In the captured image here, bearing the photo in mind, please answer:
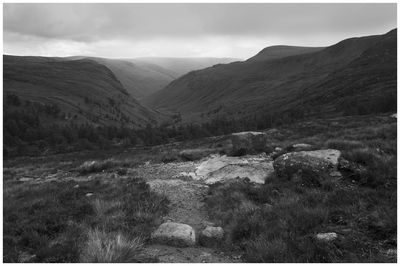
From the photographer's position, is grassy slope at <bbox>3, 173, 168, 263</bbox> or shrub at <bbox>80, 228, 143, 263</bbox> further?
grassy slope at <bbox>3, 173, 168, 263</bbox>

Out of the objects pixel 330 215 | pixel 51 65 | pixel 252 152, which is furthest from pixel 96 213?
pixel 51 65

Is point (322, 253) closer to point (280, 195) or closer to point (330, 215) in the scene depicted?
point (330, 215)

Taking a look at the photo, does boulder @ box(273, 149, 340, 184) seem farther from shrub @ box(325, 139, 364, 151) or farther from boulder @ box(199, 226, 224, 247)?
boulder @ box(199, 226, 224, 247)

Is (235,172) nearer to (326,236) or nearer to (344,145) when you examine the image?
(344,145)

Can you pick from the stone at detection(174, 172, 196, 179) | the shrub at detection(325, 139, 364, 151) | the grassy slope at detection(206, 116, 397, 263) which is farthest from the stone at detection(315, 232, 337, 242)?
the shrub at detection(325, 139, 364, 151)

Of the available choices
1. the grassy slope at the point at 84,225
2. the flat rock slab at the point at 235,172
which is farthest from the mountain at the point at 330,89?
the grassy slope at the point at 84,225

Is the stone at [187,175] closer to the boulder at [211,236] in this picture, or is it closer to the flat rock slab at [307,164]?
the flat rock slab at [307,164]
